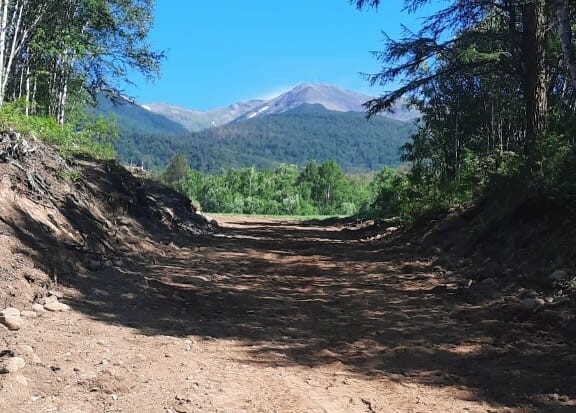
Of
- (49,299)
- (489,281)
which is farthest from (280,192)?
(49,299)

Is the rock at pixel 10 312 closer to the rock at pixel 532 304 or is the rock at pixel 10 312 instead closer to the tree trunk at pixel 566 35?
the rock at pixel 532 304

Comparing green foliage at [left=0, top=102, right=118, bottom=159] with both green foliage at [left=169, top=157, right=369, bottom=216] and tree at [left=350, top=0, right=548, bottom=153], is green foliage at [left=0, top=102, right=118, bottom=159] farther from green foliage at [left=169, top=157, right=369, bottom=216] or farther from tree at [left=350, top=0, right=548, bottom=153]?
green foliage at [left=169, top=157, right=369, bottom=216]

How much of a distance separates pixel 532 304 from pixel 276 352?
2.86 meters

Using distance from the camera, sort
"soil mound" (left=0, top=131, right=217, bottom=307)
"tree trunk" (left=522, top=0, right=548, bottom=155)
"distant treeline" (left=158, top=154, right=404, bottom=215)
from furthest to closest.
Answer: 1. "distant treeline" (left=158, top=154, right=404, bottom=215)
2. "tree trunk" (left=522, top=0, right=548, bottom=155)
3. "soil mound" (left=0, top=131, right=217, bottom=307)

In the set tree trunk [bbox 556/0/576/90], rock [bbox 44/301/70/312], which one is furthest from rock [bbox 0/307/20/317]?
tree trunk [bbox 556/0/576/90]

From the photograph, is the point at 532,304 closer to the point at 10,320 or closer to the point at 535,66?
the point at 10,320

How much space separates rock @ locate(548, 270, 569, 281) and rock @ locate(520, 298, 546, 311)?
0.50 m

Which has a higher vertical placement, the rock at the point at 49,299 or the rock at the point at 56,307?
the rock at the point at 49,299

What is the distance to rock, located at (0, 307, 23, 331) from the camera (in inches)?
160

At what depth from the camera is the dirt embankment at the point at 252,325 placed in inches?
136

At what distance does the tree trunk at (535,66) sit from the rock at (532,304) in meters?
6.06

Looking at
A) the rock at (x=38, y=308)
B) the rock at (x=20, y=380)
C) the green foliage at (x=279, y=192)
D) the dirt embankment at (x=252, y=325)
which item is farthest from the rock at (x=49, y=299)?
the green foliage at (x=279, y=192)

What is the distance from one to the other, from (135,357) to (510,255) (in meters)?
5.64

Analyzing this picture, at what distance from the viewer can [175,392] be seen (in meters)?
3.42
